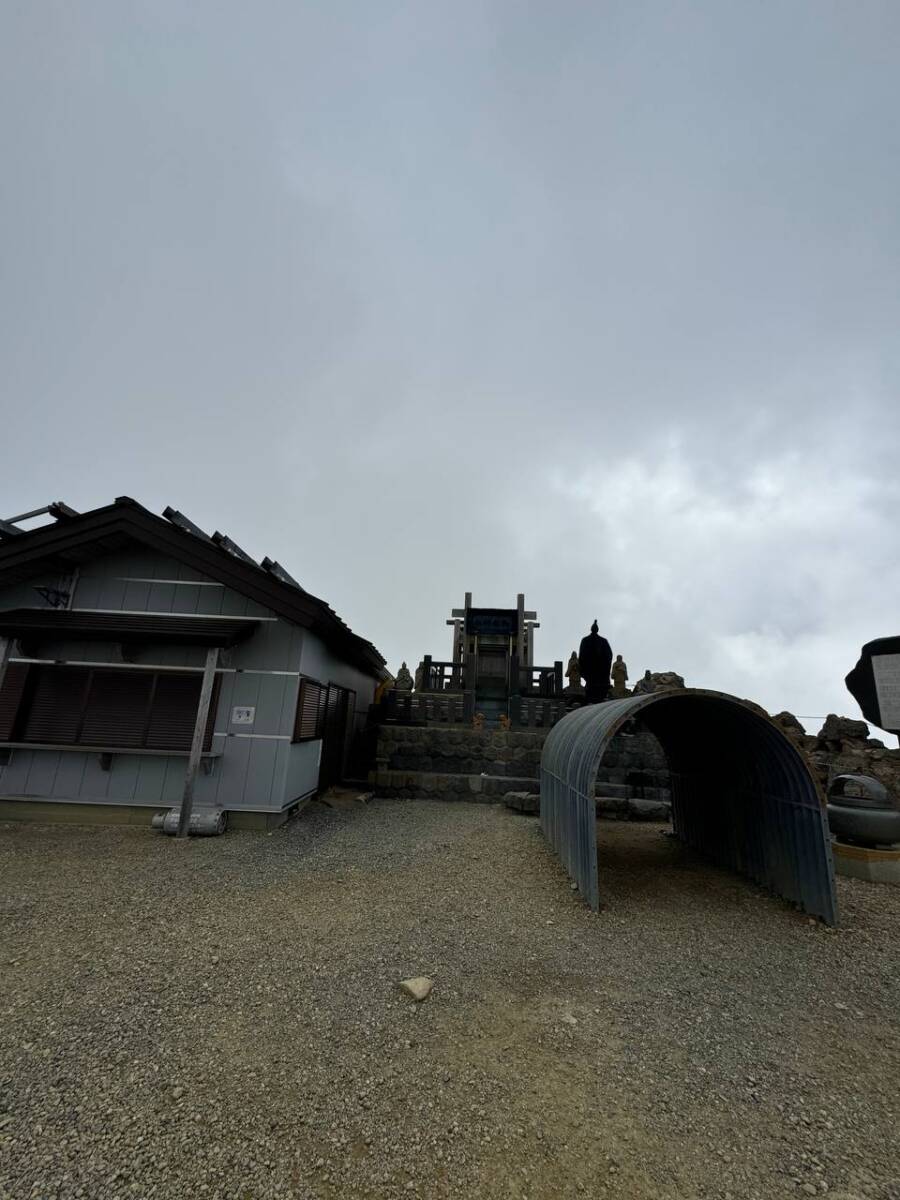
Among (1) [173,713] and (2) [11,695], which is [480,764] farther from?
(2) [11,695]

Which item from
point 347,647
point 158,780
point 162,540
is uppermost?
point 162,540

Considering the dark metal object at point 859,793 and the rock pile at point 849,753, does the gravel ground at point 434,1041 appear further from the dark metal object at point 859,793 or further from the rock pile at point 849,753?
the rock pile at point 849,753

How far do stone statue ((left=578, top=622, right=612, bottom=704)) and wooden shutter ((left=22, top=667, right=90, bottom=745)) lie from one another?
1217 centimetres

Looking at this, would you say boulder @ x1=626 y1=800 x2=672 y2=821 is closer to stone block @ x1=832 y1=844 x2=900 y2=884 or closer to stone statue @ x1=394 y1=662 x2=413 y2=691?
stone block @ x1=832 y1=844 x2=900 y2=884

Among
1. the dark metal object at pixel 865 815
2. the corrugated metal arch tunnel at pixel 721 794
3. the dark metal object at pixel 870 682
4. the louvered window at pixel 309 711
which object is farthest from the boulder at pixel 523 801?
the dark metal object at pixel 870 682

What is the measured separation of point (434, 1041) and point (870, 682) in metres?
12.0

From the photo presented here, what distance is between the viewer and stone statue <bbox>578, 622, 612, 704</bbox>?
13992 millimetres

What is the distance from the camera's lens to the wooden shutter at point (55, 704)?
28.5ft

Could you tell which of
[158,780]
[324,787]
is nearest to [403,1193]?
[158,780]

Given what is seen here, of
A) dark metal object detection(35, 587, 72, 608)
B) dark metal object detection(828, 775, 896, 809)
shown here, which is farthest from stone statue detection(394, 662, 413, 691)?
dark metal object detection(828, 775, 896, 809)

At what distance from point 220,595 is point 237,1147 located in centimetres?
839

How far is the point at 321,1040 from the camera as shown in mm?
3115

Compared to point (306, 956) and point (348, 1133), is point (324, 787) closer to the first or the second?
point (306, 956)

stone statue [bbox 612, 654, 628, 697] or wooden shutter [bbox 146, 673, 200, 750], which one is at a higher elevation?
stone statue [bbox 612, 654, 628, 697]
